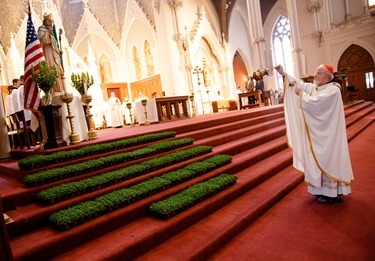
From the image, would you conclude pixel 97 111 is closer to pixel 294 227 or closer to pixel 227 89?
pixel 227 89

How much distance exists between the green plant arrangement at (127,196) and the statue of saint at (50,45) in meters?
3.74

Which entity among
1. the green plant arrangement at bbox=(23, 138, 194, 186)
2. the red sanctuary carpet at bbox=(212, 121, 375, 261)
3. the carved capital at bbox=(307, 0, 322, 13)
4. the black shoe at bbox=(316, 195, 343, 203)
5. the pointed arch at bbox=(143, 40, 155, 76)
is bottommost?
the red sanctuary carpet at bbox=(212, 121, 375, 261)

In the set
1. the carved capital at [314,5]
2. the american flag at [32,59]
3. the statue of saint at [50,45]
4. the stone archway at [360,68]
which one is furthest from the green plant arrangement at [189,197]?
the carved capital at [314,5]

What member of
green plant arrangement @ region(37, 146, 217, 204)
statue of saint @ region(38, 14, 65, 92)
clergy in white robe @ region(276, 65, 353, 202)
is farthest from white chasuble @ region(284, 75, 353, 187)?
statue of saint @ region(38, 14, 65, 92)

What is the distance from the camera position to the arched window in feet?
71.7

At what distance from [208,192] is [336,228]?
5.26 ft

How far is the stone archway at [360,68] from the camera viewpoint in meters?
16.8

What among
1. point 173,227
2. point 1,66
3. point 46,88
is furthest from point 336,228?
point 1,66

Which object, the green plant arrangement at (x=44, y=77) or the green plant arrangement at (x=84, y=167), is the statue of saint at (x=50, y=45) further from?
the green plant arrangement at (x=84, y=167)

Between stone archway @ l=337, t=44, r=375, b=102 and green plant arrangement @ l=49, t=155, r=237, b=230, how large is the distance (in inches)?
649

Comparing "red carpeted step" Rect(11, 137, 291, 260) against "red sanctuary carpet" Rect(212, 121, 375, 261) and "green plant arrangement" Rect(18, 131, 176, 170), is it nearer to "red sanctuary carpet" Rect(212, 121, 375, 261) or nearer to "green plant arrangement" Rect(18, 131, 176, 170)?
"red sanctuary carpet" Rect(212, 121, 375, 261)

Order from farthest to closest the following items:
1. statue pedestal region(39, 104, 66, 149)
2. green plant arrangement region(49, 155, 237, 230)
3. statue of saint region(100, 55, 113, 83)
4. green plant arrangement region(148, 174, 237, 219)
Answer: statue of saint region(100, 55, 113, 83), statue pedestal region(39, 104, 66, 149), green plant arrangement region(148, 174, 237, 219), green plant arrangement region(49, 155, 237, 230)

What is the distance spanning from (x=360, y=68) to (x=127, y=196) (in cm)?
1850

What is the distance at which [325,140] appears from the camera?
3760mm
